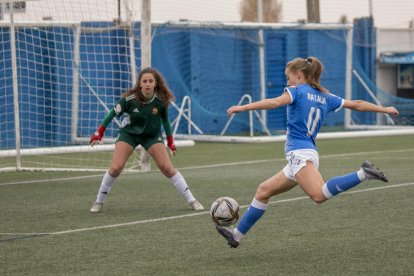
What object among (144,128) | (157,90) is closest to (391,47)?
(157,90)

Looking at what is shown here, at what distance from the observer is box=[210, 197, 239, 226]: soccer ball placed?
9008mm

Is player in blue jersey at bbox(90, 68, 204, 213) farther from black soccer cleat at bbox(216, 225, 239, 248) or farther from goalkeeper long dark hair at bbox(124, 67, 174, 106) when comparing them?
black soccer cleat at bbox(216, 225, 239, 248)

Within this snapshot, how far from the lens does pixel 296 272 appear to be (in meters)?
7.76

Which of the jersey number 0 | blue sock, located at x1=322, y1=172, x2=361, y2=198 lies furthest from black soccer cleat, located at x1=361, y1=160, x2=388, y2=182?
the jersey number 0

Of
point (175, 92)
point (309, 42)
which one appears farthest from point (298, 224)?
point (309, 42)

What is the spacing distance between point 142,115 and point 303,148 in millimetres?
3678

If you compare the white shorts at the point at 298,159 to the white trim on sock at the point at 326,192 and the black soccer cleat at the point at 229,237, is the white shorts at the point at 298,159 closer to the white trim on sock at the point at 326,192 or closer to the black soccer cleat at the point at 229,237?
the white trim on sock at the point at 326,192

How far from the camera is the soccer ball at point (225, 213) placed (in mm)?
9008

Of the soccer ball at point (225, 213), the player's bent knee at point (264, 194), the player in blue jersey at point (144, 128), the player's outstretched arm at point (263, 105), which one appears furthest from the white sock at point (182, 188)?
the player's outstretched arm at point (263, 105)

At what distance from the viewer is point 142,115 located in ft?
39.5

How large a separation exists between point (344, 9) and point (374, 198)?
19604 mm

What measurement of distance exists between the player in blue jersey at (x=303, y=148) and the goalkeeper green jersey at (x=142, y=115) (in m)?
3.36

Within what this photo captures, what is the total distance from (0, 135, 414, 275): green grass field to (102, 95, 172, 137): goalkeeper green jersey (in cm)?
92

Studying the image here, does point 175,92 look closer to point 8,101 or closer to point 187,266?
point 8,101
